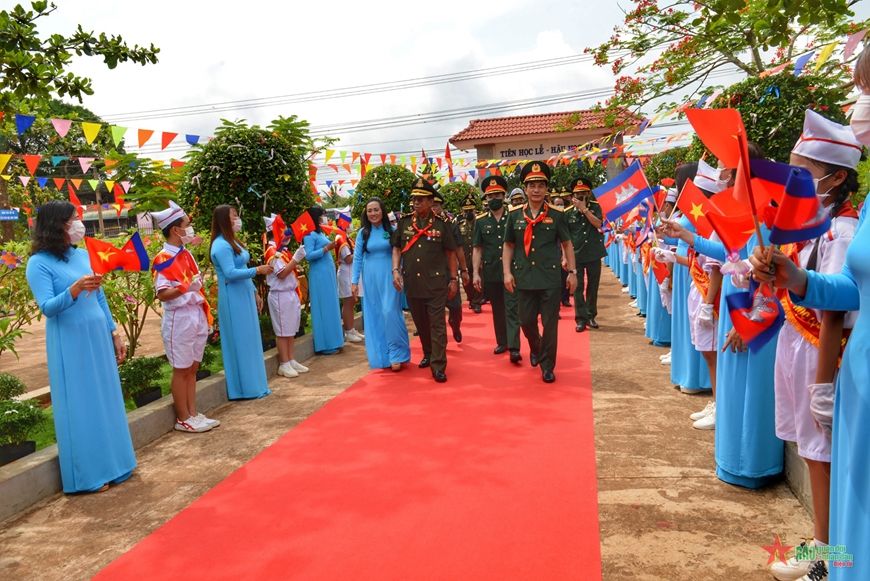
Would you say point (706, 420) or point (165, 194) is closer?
point (706, 420)

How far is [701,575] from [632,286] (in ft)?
28.8

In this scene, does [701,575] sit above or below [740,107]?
below

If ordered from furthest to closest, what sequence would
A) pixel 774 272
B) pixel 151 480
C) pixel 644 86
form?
pixel 644 86 → pixel 151 480 → pixel 774 272

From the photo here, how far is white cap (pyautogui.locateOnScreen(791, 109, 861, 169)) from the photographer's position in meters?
2.15

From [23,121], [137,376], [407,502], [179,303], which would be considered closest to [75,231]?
[179,303]

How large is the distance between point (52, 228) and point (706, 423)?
446 centimetres

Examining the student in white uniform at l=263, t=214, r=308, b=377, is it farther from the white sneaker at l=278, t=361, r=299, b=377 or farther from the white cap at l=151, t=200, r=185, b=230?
the white cap at l=151, t=200, r=185, b=230

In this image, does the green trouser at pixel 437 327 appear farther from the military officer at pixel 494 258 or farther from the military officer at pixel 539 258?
the military officer at pixel 494 258

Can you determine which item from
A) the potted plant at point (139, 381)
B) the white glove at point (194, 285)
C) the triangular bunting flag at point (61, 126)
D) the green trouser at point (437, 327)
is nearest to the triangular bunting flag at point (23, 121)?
the triangular bunting flag at point (61, 126)

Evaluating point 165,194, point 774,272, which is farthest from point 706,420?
point 165,194

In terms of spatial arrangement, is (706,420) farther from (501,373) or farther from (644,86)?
(644,86)

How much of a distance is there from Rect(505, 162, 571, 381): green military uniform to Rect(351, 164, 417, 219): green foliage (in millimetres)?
2551

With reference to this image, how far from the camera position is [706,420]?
4.37m

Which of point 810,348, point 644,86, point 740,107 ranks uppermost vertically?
point 644,86
